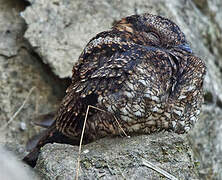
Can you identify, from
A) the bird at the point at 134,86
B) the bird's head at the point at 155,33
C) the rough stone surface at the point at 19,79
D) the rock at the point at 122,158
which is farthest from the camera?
the rough stone surface at the point at 19,79

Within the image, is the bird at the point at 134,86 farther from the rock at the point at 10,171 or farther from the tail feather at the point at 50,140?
the rock at the point at 10,171

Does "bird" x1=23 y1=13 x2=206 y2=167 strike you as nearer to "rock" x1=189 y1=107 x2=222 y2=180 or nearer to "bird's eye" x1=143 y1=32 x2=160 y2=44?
"bird's eye" x1=143 y1=32 x2=160 y2=44

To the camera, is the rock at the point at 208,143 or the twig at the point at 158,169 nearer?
the twig at the point at 158,169

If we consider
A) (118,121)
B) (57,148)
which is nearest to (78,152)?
(57,148)

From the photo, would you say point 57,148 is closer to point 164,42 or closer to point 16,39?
point 164,42

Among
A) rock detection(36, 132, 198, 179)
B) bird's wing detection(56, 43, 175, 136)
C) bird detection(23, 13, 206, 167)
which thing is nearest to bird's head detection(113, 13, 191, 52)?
→ bird detection(23, 13, 206, 167)

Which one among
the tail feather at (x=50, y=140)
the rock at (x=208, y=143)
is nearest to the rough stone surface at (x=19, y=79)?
the tail feather at (x=50, y=140)
